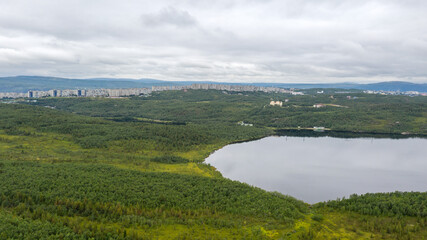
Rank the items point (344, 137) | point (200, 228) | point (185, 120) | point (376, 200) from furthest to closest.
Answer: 1. point (185, 120)
2. point (344, 137)
3. point (376, 200)
4. point (200, 228)

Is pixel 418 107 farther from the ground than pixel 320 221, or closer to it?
farther from the ground

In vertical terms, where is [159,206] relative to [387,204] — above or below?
below

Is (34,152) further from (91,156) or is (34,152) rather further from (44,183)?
(44,183)

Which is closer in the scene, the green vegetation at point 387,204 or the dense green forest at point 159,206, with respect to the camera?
the dense green forest at point 159,206

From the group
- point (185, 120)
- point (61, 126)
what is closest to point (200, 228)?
point (61, 126)

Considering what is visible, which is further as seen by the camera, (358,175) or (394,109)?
(394,109)

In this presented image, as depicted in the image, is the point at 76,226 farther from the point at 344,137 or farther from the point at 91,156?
the point at 344,137

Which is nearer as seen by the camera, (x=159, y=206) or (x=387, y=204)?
(x=159, y=206)

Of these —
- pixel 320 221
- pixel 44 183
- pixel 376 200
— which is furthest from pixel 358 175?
pixel 44 183

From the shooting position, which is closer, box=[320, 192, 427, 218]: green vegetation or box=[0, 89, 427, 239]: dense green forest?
box=[0, 89, 427, 239]: dense green forest

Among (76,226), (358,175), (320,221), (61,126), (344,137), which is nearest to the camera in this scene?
(76,226)
